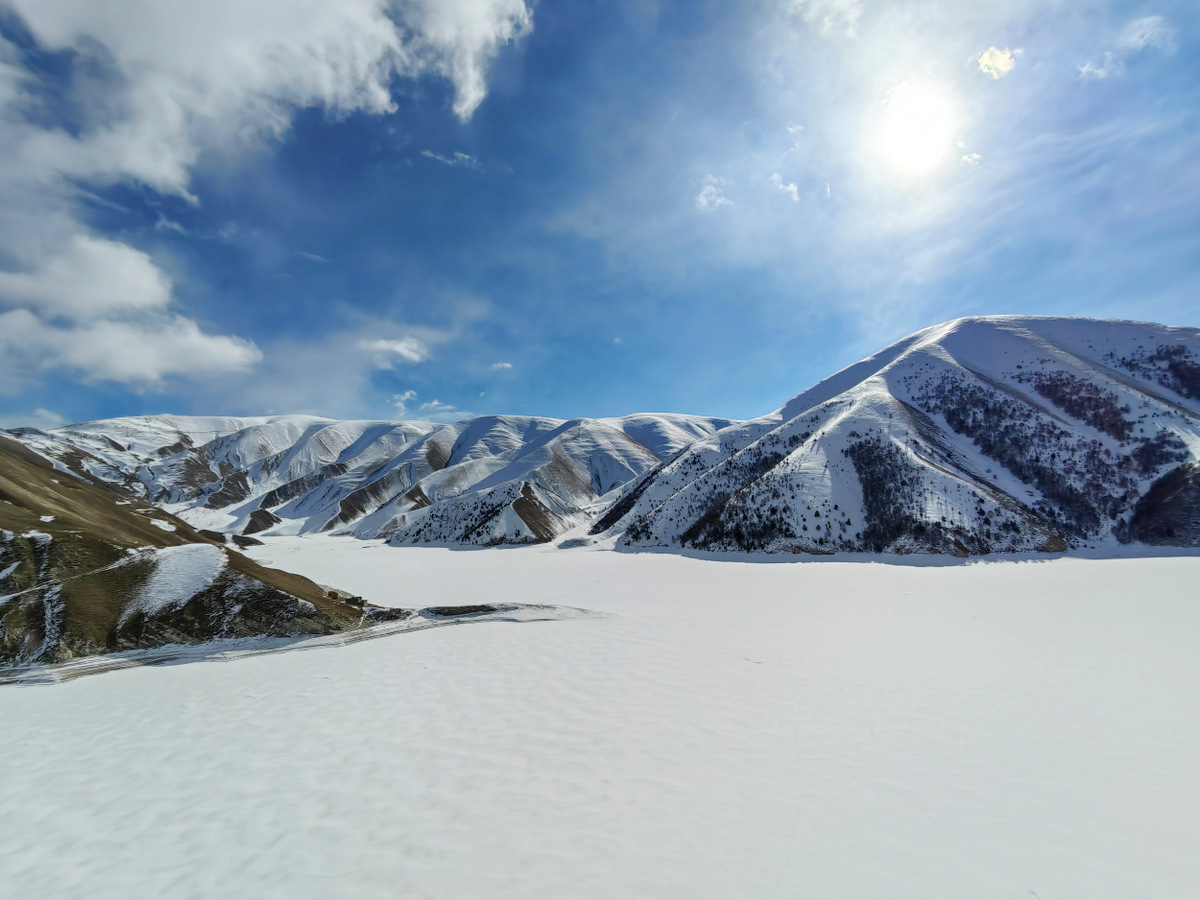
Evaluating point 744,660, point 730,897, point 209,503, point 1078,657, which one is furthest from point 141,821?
point 209,503

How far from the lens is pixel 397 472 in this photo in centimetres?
12569

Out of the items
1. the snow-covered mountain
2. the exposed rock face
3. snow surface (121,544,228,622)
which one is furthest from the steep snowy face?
snow surface (121,544,228,622)

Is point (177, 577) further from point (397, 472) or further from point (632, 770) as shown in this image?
point (397, 472)

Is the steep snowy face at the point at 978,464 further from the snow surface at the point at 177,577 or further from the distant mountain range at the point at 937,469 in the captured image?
the snow surface at the point at 177,577

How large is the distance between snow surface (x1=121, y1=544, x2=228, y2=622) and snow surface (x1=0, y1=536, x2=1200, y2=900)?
9.97 ft

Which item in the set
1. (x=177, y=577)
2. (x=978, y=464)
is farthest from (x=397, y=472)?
(x=978, y=464)

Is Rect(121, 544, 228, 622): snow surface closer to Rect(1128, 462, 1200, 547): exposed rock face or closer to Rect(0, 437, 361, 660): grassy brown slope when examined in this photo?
Rect(0, 437, 361, 660): grassy brown slope

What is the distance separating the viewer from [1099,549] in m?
31.7

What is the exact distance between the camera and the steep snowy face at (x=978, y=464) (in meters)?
33.0

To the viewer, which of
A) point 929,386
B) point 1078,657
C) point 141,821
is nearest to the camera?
point 141,821

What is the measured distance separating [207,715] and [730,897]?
953cm

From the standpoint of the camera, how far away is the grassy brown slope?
1080 cm

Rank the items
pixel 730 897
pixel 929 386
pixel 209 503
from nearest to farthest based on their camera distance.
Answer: pixel 730 897 < pixel 929 386 < pixel 209 503

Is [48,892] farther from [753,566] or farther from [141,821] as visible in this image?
[753,566]
